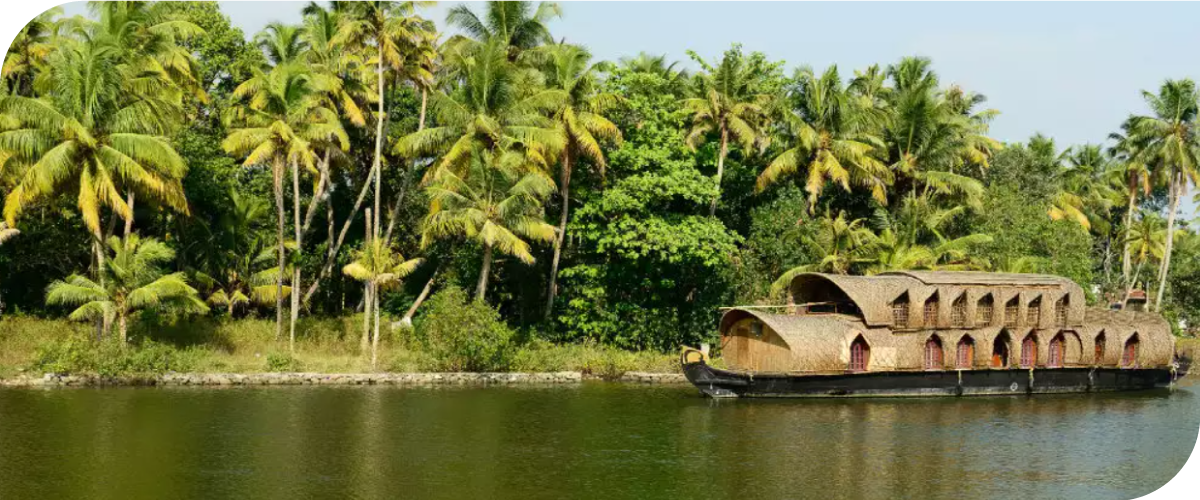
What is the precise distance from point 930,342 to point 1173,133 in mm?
18497

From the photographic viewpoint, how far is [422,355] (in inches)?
1378

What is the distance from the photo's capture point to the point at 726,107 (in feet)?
132

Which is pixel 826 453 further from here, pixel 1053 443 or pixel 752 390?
pixel 752 390

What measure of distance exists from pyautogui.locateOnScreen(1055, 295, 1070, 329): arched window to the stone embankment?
11.7 m

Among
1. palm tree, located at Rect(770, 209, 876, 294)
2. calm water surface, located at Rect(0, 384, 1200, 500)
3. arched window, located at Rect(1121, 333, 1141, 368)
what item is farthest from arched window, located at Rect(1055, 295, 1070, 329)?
palm tree, located at Rect(770, 209, 876, 294)

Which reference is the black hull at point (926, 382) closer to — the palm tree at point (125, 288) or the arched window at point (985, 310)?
the arched window at point (985, 310)

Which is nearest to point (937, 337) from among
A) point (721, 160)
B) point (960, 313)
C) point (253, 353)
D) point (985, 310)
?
point (960, 313)

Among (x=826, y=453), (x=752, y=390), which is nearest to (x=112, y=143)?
(x=752, y=390)

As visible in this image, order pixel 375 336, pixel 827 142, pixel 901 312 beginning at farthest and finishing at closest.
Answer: pixel 827 142
pixel 375 336
pixel 901 312

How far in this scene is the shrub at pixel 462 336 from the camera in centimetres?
3350

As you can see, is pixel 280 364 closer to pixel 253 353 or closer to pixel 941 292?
pixel 253 353

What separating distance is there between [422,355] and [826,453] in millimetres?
15883

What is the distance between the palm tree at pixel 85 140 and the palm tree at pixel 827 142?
2152 cm

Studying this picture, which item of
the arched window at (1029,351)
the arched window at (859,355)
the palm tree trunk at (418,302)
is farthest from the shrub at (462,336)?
the arched window at (1029,351)
